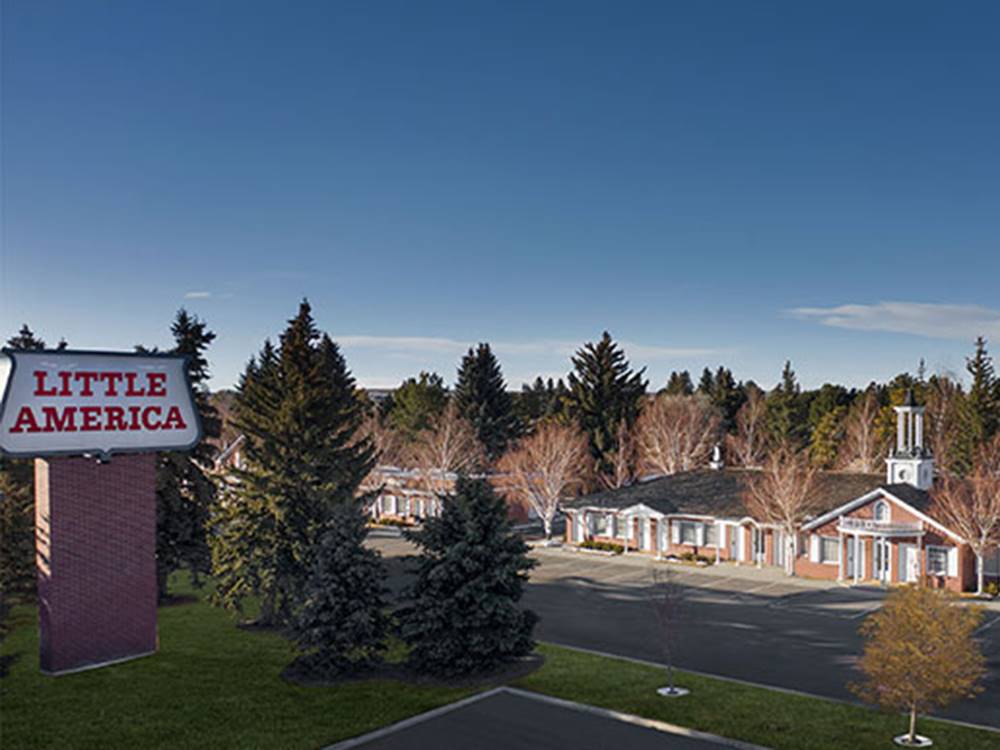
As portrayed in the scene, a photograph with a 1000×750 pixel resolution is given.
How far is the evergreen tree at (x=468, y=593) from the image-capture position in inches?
973

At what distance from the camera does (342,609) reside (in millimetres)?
25062

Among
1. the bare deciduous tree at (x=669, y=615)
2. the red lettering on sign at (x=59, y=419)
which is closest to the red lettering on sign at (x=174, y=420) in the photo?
the red lettering on sign at (x=59, y=419)

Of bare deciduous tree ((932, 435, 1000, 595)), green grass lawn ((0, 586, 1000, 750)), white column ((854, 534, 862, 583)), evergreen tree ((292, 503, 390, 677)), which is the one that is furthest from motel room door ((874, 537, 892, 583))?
evergreen tree ((292, 503, 390, 677))

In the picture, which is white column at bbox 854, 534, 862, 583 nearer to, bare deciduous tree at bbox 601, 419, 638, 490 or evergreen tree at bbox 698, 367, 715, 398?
bare deciduous tree at bbox 601, 419, 638, 490

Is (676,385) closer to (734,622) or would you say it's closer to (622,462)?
(622,462)

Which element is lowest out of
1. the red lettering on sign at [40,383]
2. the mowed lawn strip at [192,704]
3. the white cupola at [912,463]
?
the mowed lawn strip at [192,704]

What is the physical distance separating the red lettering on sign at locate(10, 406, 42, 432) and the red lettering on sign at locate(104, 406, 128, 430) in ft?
6.57

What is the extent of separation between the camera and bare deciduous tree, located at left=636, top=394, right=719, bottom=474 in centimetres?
7119

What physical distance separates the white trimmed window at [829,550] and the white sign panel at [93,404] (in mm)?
30903

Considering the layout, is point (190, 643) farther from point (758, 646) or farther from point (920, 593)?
point (920, 593)

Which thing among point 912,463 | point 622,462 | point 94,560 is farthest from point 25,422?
point 622,462

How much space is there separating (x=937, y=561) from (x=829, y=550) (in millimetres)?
4961

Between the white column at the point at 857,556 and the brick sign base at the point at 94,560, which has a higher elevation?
the brick sign base at the point at 94,560

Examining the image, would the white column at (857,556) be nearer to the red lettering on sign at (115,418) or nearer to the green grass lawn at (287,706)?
the green grass lawn at (287,706)
